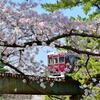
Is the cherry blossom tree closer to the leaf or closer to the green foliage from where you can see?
the green foliage

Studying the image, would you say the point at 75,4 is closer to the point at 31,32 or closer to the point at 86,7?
the point at 86,7

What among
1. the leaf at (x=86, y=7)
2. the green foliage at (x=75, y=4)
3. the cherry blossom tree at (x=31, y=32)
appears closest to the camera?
the cherry blossom tree at (x=31, y=32)

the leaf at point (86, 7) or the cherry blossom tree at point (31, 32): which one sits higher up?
the leaf at point (86, 7)

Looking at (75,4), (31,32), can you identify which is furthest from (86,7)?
(31,32)

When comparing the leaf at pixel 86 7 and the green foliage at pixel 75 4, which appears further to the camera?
the leaf at pixel 86 7

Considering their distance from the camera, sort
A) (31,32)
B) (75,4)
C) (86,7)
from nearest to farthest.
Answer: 1. (31,32)
2. (75,4)
3. (86,7)

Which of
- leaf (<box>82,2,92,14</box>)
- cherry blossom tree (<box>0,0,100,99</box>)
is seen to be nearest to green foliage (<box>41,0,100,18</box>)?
leaf (<box>82,2,92,14</box>)

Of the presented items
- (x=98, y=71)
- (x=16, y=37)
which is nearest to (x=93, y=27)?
(x=16, y=37)

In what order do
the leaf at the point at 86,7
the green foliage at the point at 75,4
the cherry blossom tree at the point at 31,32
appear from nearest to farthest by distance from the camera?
1. the cherry blossom tree at the point at 31,32
2. the green foliage at the point at 75,4
3. the leaf at the point at 86,7

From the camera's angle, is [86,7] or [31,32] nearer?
[31,32]

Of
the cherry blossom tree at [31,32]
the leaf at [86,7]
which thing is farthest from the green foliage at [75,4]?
the cherry blossom tree at [31,32]

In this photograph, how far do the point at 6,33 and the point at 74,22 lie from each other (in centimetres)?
159

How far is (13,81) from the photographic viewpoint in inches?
824

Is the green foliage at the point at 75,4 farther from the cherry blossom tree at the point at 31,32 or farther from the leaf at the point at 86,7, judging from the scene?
the cherry blossom tree at the point at 31,32
